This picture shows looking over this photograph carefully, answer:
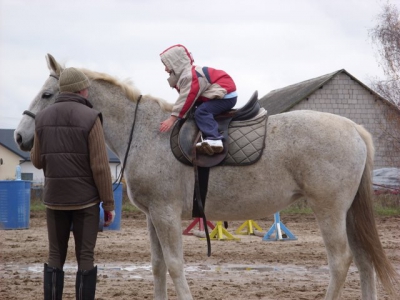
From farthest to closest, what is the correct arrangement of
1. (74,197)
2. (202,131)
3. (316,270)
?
(316,270)
(202,131)
(74,197)

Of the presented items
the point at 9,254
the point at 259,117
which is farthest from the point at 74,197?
the point at 9,254

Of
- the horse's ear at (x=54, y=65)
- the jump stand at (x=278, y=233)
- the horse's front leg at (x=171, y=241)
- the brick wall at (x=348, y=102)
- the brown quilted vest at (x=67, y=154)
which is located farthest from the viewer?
the brick wall at (x=348, y=102)

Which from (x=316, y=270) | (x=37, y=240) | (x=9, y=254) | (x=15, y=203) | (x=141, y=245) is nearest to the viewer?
(x=316, y=270)

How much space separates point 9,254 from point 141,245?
2208 millimetres

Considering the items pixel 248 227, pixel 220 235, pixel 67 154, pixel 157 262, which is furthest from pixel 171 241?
pixel 248 227

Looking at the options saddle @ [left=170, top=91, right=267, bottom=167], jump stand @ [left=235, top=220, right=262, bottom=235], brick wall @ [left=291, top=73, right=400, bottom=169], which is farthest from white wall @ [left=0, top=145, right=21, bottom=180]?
saddle @ [left=170, top=91, right=267, bottom=167]

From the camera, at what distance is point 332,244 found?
5598 millimetres

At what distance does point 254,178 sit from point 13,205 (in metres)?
9.82

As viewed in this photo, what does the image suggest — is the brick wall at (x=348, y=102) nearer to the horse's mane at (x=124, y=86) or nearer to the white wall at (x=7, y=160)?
the horse's mane at (x=124, y=86)

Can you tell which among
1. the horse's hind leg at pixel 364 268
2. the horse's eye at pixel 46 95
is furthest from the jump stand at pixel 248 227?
the horse's eye at pixel 46 95

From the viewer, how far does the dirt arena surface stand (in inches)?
277

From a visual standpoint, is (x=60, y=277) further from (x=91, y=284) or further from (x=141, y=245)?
(x=141, y=245)

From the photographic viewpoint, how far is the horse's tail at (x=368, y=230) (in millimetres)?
5801

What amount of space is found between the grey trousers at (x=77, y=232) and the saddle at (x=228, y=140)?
3.16ft
